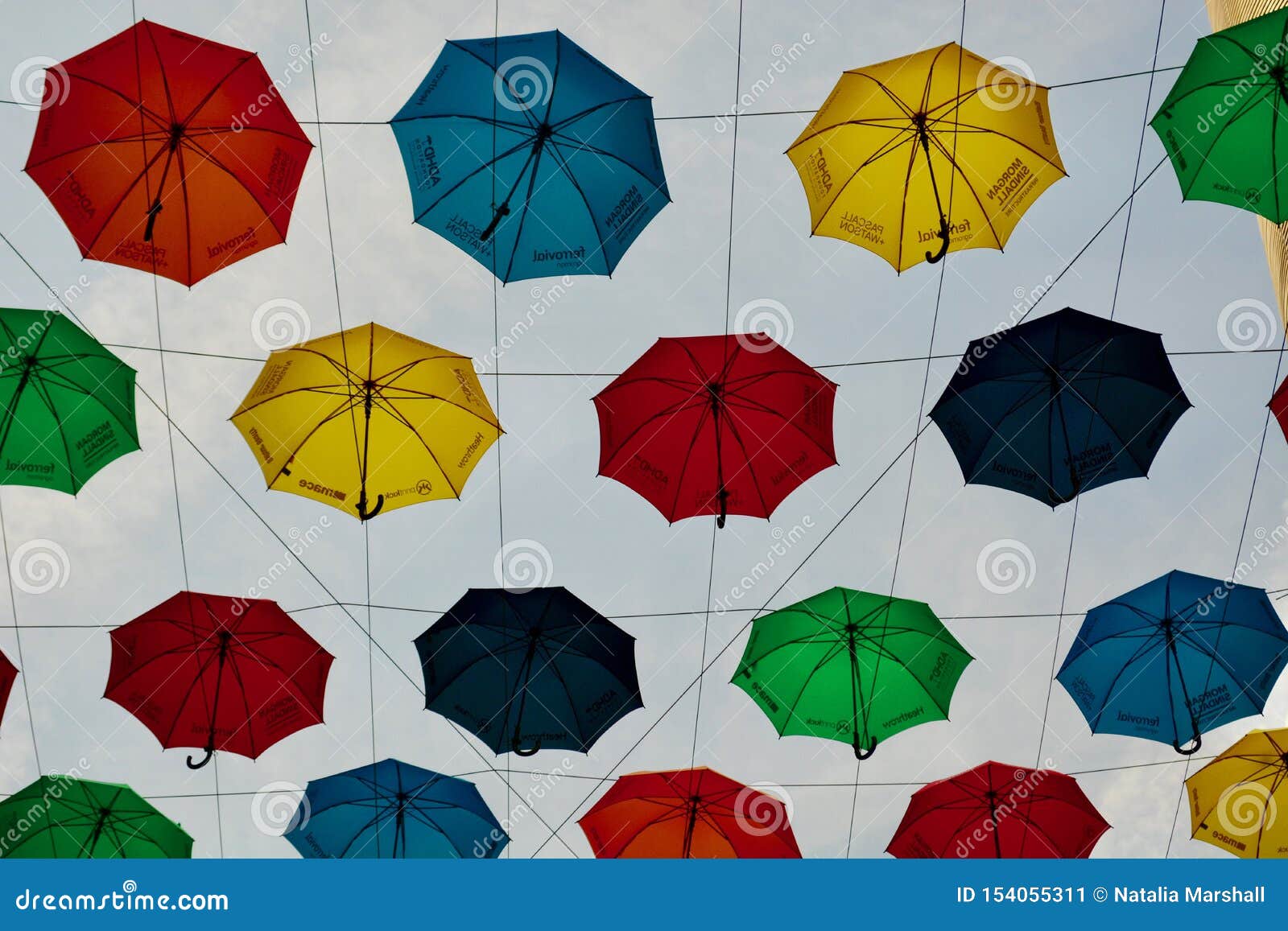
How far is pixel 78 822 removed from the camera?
1359cm

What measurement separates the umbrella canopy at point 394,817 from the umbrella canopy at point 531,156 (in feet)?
22.1

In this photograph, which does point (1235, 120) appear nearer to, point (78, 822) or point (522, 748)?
point (522, 748)

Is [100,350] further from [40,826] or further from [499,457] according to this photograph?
[40,826]

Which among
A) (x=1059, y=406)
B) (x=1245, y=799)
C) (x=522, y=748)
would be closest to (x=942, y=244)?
(x=1059, y=406)

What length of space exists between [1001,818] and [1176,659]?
307 cm

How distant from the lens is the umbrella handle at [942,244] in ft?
38.3

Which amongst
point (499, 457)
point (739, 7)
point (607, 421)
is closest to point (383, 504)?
point (499, 457)

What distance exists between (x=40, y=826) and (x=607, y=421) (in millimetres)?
8915

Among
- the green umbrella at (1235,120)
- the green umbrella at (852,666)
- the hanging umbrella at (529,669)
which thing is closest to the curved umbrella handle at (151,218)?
the hanging umbrella at (529,669)

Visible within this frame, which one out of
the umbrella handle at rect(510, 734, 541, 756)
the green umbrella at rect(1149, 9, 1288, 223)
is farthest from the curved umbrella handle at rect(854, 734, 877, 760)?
the green umbrella at rect(1149, 9, 1288, 223)

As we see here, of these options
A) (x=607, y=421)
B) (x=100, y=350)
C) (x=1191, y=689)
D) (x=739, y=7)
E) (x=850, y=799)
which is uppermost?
(x=739, y=7)

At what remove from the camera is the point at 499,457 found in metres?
13.9

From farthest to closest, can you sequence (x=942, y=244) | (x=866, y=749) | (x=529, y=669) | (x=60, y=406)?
(x=866, y=749)
(x=529, y=669)
(x=60, y=406)
(x=942, y=244)

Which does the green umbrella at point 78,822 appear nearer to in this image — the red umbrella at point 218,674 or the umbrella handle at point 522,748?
the red umbrella at point 218,674
